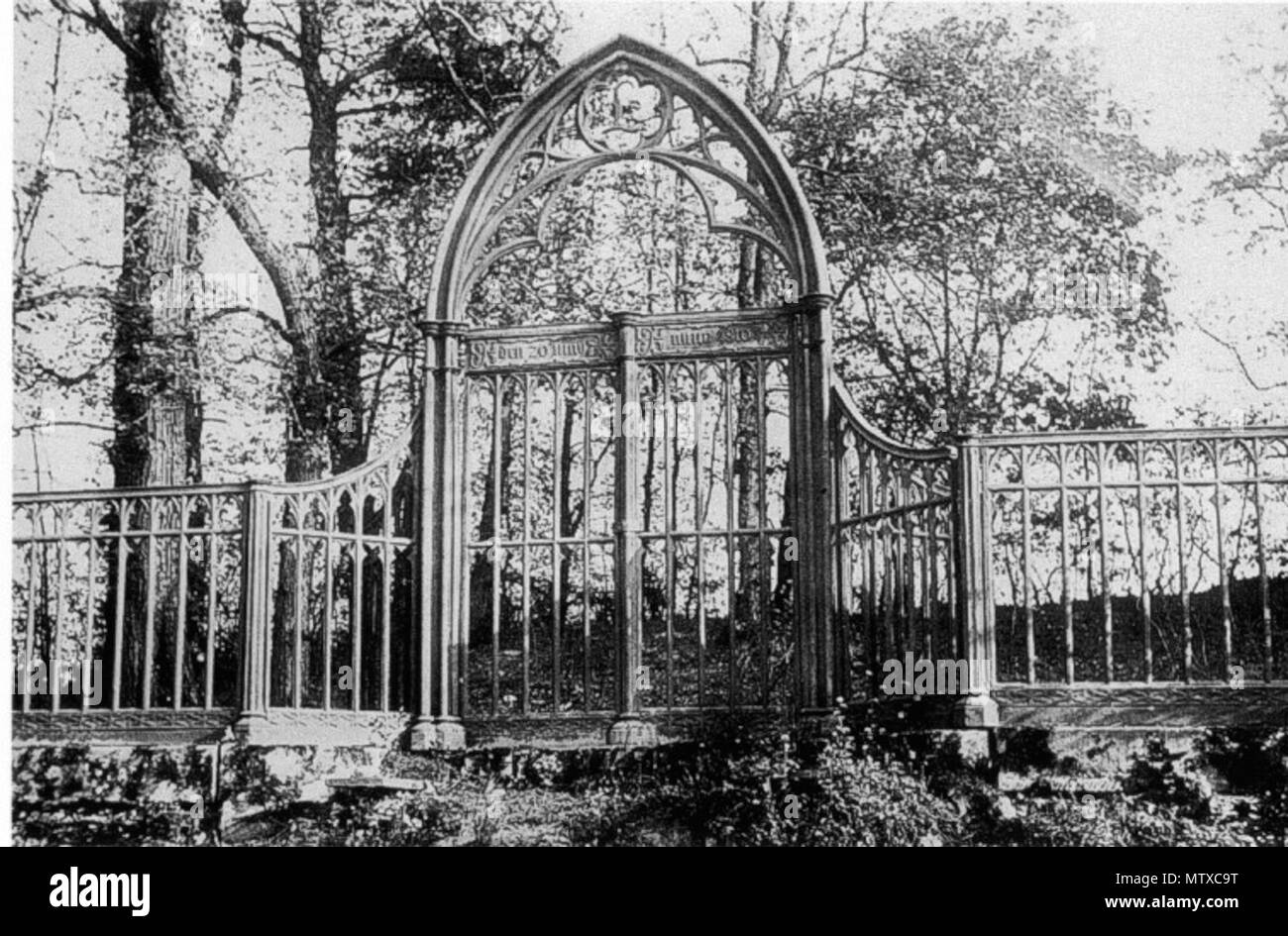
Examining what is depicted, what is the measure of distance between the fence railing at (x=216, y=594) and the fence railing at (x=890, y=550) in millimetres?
1548

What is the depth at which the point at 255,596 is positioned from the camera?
601cm

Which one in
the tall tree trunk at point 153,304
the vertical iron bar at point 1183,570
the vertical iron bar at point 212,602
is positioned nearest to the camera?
the vertical iron bar at point 1183,570

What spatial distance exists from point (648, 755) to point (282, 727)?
4.15 ft

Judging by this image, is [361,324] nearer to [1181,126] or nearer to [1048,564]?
[1048,564]

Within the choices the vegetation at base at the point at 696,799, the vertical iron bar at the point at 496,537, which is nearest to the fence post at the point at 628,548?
Result: the vegetation at base at the point at 696,799

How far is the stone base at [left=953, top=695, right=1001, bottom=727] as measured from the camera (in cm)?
566

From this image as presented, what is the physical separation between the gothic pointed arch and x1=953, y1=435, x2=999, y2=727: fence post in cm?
96

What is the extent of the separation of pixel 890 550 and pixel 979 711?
621 millimetres

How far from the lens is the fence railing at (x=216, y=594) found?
6.07 metres

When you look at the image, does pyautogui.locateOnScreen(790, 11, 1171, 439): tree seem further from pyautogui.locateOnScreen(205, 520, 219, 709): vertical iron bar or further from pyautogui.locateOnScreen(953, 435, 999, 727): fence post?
pyautogui.locateOnScreen(205, 520, 219, 709): vertical iron bar

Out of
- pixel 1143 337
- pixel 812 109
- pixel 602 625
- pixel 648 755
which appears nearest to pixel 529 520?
pixel 602 625

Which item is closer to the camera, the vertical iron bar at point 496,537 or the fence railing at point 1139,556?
the fence railing at point 1139,556

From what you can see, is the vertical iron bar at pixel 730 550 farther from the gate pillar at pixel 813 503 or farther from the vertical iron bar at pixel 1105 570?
the vertical iron bar at pixel 1105 570

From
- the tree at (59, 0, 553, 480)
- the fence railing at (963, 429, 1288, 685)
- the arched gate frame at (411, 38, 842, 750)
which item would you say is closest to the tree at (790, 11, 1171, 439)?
the arched gate frame at (411, 38, 842, 750)
